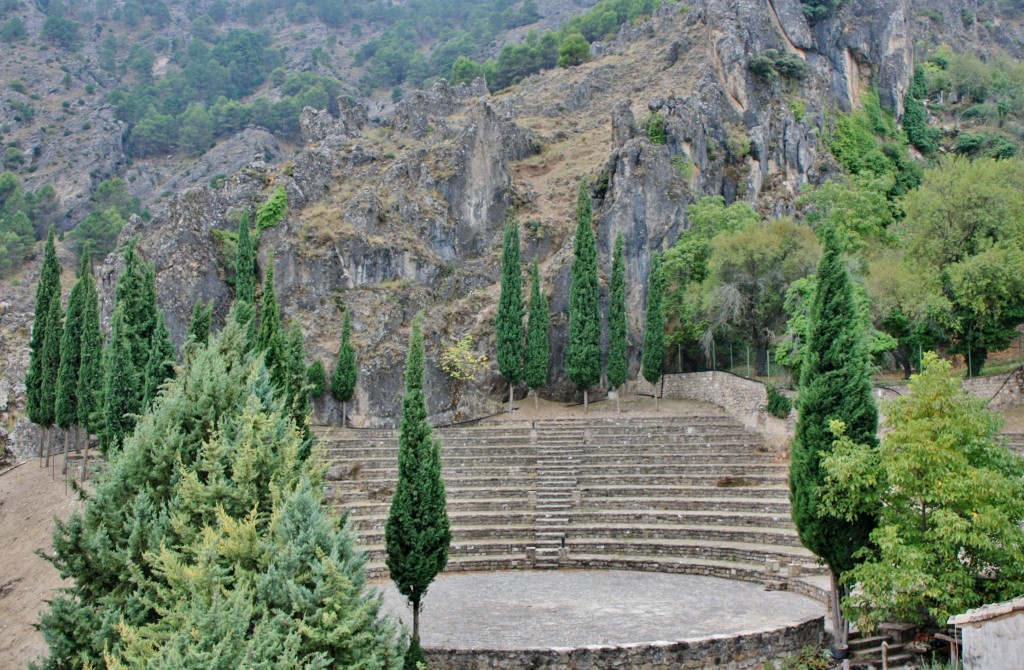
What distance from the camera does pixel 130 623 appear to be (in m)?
10.9

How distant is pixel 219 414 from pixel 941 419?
1168 centimetres

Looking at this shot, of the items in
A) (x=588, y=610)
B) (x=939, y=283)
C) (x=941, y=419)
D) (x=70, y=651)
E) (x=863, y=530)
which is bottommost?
(x=588, y=610)

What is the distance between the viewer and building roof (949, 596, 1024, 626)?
36.7ft

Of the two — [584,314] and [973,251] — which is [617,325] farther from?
[973,251]

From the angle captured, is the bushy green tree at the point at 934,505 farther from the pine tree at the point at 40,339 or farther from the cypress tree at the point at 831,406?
the pine tree at the point at 40,339

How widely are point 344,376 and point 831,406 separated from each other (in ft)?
79.4

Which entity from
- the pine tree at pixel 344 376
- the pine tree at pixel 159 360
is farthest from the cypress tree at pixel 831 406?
the pine tree at pixel 344 376

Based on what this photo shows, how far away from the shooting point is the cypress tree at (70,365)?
3256 centimetres

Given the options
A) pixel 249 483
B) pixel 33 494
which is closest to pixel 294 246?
pixel 33 494

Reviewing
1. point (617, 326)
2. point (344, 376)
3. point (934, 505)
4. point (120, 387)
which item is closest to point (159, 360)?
point (120, 387)

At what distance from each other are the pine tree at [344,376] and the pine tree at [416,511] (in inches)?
819

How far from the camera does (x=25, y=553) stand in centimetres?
2697

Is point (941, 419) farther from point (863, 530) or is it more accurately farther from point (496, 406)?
point (496, 406)

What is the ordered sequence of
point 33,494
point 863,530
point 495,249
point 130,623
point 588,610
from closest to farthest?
point 130,623, point 863,530, point 588,610, point 33,494, point 495,249
